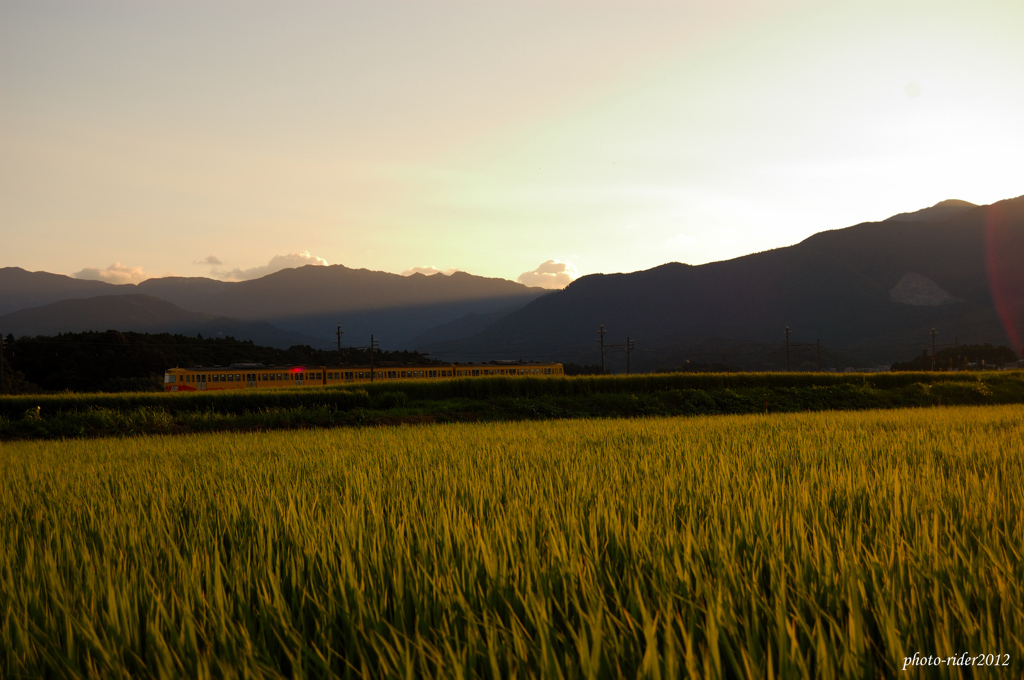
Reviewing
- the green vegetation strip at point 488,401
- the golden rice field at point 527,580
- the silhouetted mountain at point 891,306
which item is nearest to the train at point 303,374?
the green vegetation strip at point 488,401

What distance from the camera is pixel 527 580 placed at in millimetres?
1931

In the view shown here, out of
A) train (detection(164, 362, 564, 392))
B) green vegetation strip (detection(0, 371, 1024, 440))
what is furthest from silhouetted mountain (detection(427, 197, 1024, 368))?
green vegetation strip (detection(0, 371, 1024, 440))

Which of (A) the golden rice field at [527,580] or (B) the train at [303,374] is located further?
(B) the train at [303,374]

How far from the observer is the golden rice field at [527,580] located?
59.8 inches

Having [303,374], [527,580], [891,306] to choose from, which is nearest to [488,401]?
[303,374]

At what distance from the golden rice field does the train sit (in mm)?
32744

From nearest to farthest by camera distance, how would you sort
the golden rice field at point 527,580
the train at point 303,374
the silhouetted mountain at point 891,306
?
the golden rice field at point 527,580 < the train at point 303,374 < the silhouetted mountain at point 891,306

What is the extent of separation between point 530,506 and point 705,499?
115 centimetres

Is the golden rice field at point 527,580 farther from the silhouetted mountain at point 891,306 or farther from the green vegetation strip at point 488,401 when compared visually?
the silhouetted mountain at point 891,306

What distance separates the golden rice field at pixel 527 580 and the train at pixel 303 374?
32744 millimetres

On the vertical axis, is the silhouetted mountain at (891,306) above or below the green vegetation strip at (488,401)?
above

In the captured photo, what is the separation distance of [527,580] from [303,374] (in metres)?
42.8

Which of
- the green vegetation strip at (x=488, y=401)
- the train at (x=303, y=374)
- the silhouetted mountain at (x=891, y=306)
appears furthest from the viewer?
the silhouetted mountain at (x=891, y=306)

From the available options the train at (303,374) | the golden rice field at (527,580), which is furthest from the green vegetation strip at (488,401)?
the golden rice field at (527,580)
